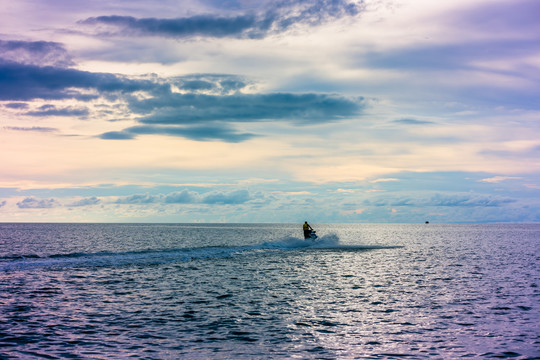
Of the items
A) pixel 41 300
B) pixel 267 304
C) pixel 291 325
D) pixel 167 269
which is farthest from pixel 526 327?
pixel 167 269

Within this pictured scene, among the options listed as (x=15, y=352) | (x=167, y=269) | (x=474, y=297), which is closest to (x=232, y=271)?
(x=167, y=269)

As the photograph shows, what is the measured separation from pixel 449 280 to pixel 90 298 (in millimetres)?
33270

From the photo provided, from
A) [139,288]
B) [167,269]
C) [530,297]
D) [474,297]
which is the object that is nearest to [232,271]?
[167,269]

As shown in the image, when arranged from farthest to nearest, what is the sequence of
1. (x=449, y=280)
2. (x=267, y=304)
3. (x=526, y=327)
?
(x=449, y=280) → (x=267, y=304) → (x=526, y=327)

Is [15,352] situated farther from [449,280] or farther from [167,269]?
[449,280]

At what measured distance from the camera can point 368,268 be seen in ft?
181

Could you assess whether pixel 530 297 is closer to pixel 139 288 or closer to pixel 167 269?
pixel 139 288

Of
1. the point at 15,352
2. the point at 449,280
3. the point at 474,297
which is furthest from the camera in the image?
the point at 449,280

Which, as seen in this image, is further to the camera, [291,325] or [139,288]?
[139,288]

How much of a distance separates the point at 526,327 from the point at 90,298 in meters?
28.2

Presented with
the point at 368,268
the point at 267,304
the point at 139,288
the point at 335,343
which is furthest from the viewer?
the point at 368,268

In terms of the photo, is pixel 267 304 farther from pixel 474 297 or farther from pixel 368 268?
pixel 368 268

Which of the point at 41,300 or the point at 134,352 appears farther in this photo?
the point at 41,300

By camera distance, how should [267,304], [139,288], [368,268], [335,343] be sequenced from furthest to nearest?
[368,268], [139,288], [267,304], [335,343]
